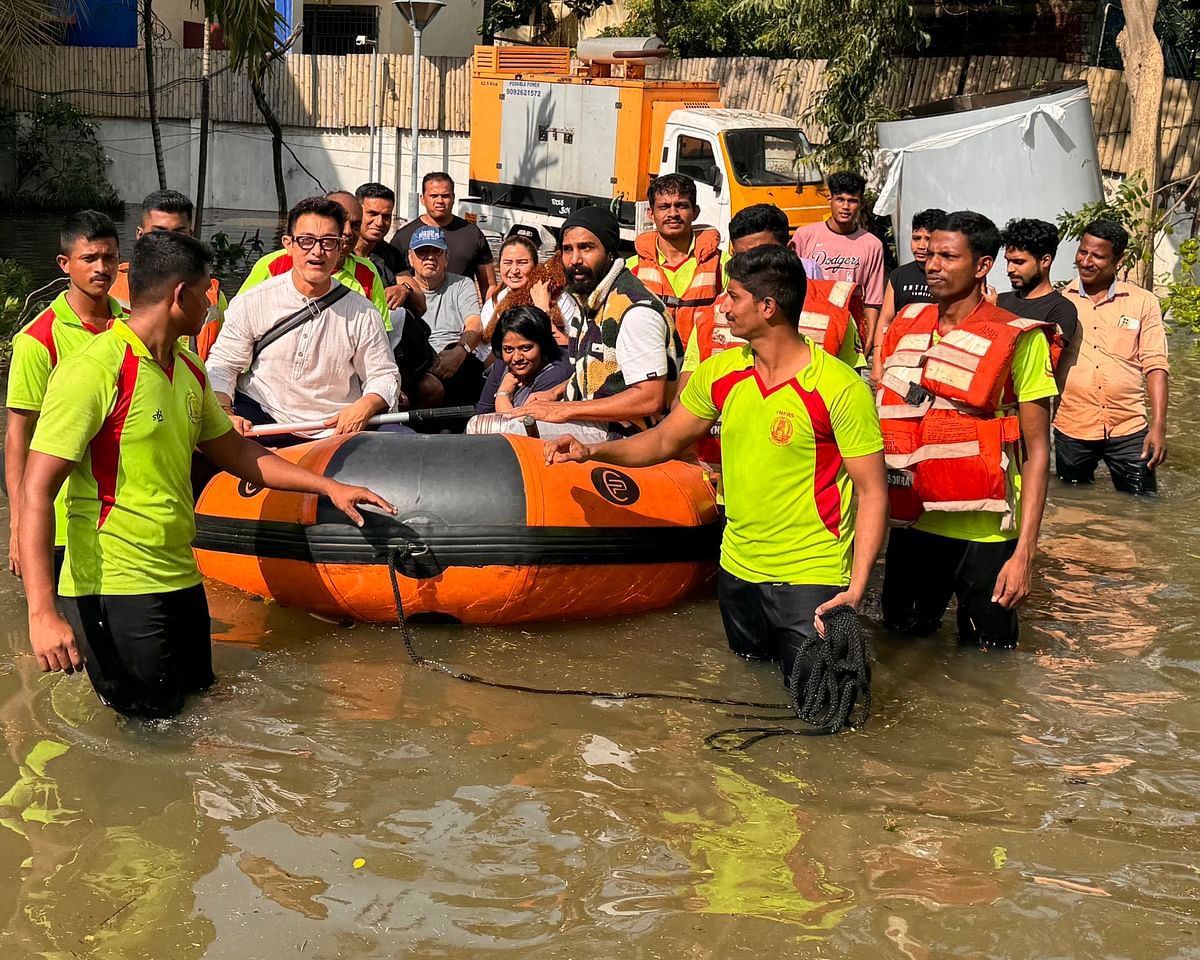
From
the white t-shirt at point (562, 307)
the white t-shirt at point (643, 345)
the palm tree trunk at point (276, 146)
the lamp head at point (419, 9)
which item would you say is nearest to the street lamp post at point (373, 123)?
the palm tree trunk at point (276, 146)

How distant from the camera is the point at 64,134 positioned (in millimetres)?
24828

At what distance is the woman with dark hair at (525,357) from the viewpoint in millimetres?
6199

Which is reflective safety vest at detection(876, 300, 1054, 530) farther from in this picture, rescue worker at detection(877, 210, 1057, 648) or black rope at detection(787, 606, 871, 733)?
black rope at detection(787, 606, 871, 733)

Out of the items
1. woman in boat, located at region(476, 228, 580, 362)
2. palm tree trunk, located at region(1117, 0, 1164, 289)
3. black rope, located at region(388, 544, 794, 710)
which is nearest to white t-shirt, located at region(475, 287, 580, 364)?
woman in boat, located at region(476, 228, 580, 362)

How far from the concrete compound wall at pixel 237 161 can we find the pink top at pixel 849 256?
15.9m

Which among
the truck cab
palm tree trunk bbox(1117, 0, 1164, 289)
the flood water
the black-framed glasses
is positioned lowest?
the flood water

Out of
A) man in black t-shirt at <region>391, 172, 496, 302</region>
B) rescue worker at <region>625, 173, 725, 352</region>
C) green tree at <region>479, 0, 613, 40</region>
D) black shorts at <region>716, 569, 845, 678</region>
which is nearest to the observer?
black shorts at <region>716, 569, 845, 678</region>

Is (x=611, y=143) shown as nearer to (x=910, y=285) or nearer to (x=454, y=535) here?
(x=910, y=285)

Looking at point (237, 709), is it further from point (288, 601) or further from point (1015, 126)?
point (1015, 126)

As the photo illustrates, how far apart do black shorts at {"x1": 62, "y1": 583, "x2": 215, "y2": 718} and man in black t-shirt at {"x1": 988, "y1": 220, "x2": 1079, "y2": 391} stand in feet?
12.8

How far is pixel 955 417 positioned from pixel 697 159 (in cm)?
1139

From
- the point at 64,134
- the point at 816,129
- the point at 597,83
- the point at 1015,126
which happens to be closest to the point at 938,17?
the point at 816,129

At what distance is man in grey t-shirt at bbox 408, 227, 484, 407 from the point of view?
7.55m

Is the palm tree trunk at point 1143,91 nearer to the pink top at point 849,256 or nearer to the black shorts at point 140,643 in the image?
the pink top at point 849,256
